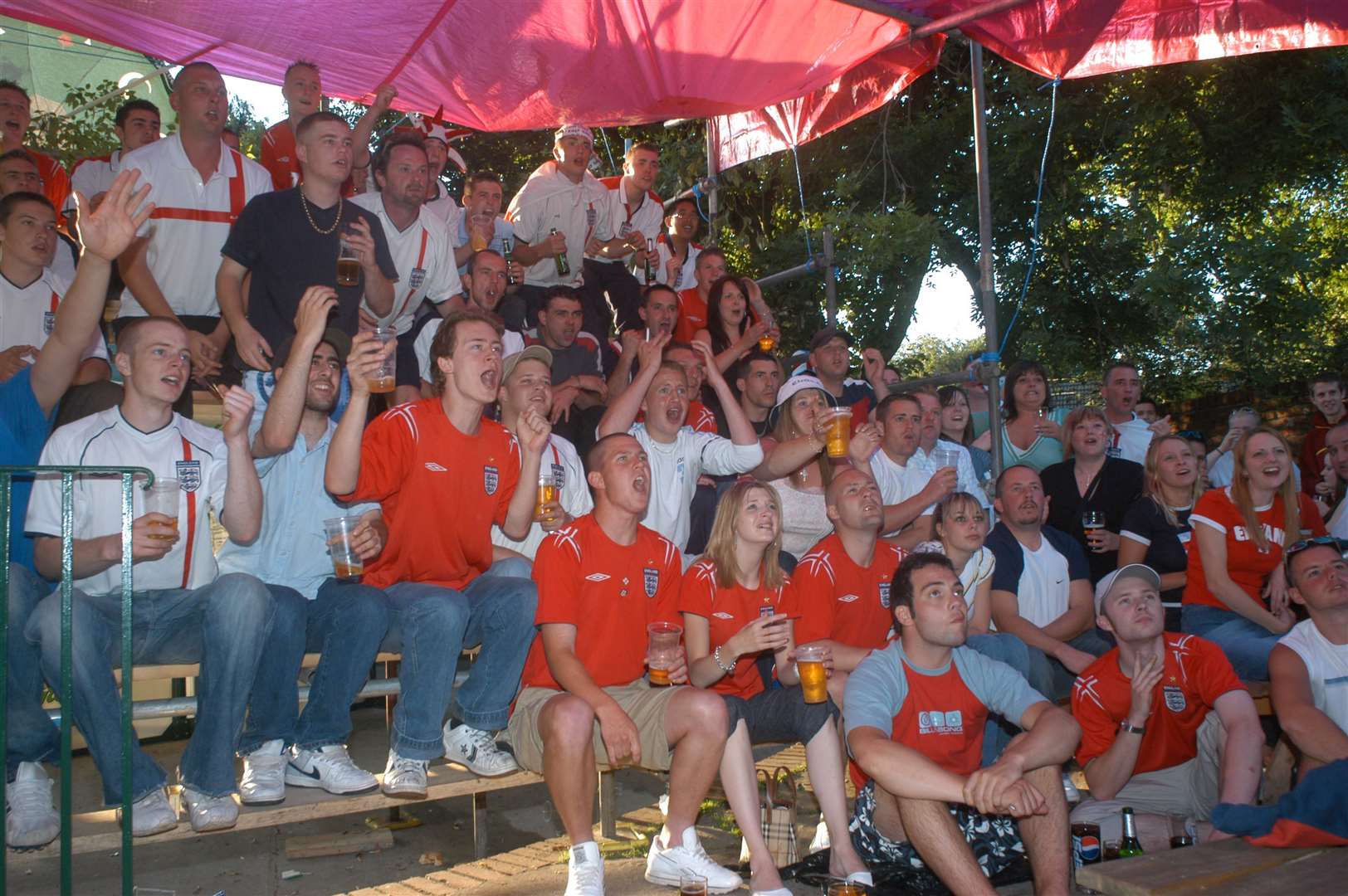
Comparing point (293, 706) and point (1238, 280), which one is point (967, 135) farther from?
point (293, 706)

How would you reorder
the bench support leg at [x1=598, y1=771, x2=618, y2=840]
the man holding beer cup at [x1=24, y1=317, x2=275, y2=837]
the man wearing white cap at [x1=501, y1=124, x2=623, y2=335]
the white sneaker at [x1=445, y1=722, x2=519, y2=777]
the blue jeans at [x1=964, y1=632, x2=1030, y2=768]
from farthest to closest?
the man wearing white cap at [x1=501, y1=124, x2=623, y2=335]
the bench support leg at [x1=598, y1=771, x2=618, y2=840]
the blue jeans at [x1=964, y1=632, x2=1030, y2=768]
the white sneaker at [x1=445, y1=722, x2=519, y2=777]
the man holding beer cup at [x1=24, y1=317, x2=275, y2=837]

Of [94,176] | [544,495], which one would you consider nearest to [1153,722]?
[544,495]

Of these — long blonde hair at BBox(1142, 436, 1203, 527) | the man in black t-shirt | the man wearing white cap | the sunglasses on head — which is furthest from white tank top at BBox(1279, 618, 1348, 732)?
the man wearing white cap

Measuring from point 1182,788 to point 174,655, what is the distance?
167 inches

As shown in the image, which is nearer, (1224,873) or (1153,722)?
(1224,873)

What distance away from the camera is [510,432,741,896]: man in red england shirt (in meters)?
4.20

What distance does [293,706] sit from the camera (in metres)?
4.37

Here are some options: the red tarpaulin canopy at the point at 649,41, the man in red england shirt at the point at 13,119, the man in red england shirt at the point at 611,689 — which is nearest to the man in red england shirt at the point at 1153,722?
the man in red england shirt at the point at 611,689

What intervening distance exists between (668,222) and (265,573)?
20.0 ft

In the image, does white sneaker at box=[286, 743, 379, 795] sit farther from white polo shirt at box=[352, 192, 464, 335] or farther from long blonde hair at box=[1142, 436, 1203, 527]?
long blonde hair at box=[1142, 436, 1203, 527]

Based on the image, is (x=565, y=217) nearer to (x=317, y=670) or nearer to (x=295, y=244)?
A: (x=295, y=244)

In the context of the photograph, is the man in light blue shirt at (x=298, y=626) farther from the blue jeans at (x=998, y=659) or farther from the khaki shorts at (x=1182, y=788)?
the khaki shorts at (x=1182, y=788)

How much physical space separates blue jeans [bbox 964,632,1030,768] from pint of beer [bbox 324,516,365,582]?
Answer: 106 inches

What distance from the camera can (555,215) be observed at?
8.10 metres
